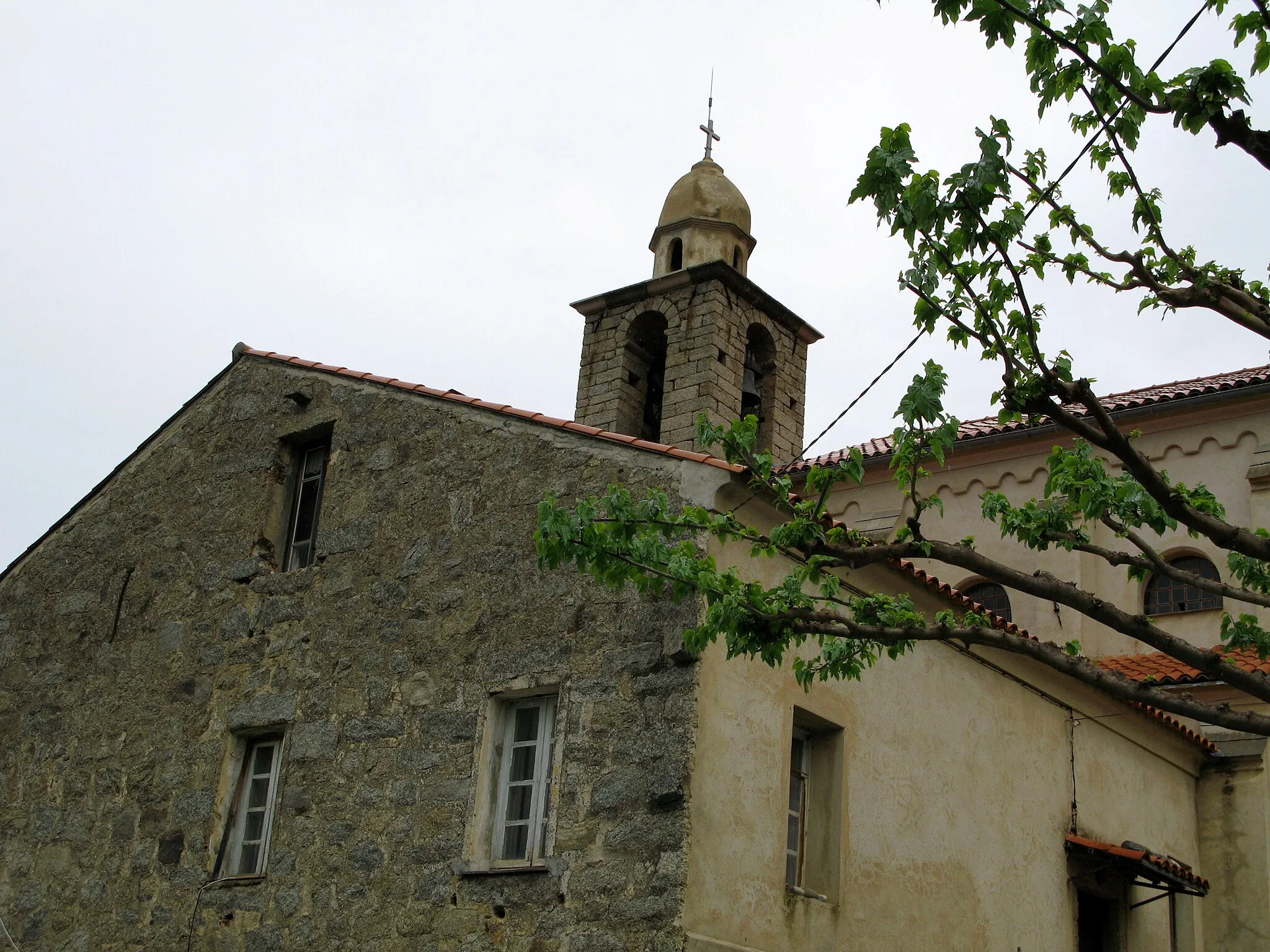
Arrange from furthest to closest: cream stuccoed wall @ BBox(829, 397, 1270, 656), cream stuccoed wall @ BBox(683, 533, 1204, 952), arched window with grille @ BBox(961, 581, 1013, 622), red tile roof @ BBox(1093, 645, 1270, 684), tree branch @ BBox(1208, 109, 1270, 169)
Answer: arched window with grille @ BBox(961, 581, 1013, 622) → cream stuccoed wall @ BBox(829, 397, 1270, 656) → red tile roof @ BBox(1093, 645, 1270, 684) → cream stuccoed wall @ BBox(683, 533, 1204, 952) → tree branch @ BBox(1208, 109, 1270, 169)

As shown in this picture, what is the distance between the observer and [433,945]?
884cm

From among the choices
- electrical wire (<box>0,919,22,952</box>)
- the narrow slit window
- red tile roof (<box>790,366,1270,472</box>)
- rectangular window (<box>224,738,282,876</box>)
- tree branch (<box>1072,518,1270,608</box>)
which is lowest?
electrical wire (<box>0,919,22,952</box>)

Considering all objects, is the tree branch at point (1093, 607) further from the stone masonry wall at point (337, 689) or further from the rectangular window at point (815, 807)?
the rectangular window at point (815, 807)

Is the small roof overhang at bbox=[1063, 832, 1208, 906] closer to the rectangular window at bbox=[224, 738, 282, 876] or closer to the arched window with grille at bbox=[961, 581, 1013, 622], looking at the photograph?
the arched window with grille at bbox=[961, 581, 1013, 622]

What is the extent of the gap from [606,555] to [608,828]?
5.59ft

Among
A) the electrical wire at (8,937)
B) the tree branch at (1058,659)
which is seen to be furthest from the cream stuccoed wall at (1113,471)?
the electrical wire at (8,937)

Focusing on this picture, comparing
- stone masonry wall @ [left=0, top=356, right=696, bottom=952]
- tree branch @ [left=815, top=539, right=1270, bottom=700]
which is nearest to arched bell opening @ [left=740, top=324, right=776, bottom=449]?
stone masonry wall @ [left=0, top=356, right=696, bottom=952]

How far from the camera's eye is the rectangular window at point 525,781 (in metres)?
8.96

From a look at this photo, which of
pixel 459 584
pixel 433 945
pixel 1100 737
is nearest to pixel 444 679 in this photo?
pixel 459 584

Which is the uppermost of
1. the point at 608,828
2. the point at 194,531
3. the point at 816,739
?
the point at 194,531

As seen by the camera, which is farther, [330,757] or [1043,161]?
[330,757]

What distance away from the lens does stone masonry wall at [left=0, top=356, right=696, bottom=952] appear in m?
8.62

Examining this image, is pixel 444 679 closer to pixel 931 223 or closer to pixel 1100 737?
pixel 931 223

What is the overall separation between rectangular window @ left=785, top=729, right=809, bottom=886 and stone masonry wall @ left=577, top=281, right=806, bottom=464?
23.2ft
